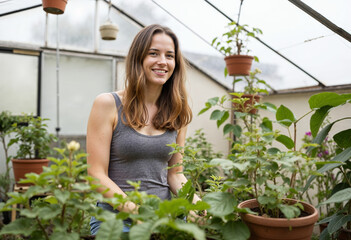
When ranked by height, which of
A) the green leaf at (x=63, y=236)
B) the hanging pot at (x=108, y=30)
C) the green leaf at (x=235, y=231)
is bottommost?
the green leaf at (x=235, y=231)

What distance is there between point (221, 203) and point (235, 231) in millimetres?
62

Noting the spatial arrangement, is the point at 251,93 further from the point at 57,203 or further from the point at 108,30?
the point at 57,203

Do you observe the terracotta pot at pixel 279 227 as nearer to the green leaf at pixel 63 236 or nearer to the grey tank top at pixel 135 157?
the green leaf at pixel 63 236

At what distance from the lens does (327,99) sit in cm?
112

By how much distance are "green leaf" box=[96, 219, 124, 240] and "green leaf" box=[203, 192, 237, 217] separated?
0.19 m

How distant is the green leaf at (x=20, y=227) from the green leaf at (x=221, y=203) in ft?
1.09

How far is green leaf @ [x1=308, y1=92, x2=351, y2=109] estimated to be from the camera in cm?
110

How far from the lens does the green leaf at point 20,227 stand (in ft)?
1.74

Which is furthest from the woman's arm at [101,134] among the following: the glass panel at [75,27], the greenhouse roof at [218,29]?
the glass panel at [75,27]

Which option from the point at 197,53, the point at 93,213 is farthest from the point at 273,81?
the point at 93,213

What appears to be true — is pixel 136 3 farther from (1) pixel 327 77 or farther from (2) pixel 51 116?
(1) pixel 327 77

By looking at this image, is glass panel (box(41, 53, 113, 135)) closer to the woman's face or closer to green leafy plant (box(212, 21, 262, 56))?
green leafy plant (box(212, 21, 262, 56))

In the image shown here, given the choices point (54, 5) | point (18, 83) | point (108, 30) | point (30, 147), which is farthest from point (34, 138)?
point (108, 30)

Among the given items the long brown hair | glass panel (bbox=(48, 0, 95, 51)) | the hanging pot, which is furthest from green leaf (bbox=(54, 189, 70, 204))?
glass panel (bbox=(48, 0, 95, 51))
